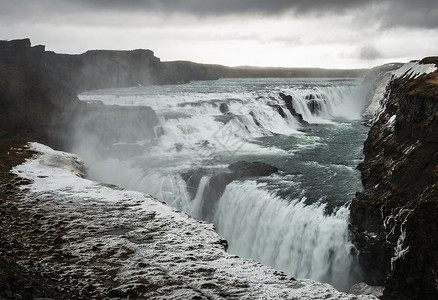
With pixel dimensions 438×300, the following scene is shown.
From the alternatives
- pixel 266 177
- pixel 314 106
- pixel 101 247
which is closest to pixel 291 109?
pixel 314 106

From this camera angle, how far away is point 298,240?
1355cm

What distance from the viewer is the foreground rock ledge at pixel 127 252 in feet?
22.3

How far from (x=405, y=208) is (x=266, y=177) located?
8248mm

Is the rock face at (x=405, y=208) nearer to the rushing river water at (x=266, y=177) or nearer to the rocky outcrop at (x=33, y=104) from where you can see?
the rushing river water at (x=266, y=177)

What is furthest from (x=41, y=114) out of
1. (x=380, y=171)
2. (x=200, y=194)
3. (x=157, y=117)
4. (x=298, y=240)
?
(x=380, y=171)

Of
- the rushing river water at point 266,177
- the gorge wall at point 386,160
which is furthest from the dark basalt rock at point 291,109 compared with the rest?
the gorge wall at point 386,160

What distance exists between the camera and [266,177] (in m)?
18.7

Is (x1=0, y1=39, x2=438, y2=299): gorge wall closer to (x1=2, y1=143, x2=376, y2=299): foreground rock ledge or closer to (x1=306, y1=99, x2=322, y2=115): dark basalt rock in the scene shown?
(x1=2, y1=143, x2=376, y2=299): foreground rock ledge

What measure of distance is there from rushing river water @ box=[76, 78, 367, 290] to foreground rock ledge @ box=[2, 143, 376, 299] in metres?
4.93

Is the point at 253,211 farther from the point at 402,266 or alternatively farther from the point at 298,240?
the point at 402,266

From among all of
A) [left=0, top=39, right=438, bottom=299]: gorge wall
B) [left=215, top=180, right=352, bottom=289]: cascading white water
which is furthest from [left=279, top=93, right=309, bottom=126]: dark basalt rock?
[left=215, top=180, right=352, bottom=289]: cascading white water

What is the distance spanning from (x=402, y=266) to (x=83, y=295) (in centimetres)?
793

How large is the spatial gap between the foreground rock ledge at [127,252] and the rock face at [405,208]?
13.0 ft

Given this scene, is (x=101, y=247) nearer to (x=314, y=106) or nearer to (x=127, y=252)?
(x=127, y=252)
